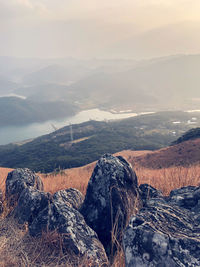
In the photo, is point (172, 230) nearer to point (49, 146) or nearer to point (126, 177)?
point (126, 177)

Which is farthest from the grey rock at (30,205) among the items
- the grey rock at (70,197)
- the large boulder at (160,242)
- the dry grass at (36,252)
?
the large boulder at (160,242)

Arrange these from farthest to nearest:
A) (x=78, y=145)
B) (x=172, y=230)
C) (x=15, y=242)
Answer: (x=78, y=145) < (x=15, y=242) < (x=172, y=230)

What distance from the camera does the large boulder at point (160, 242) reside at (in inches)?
136

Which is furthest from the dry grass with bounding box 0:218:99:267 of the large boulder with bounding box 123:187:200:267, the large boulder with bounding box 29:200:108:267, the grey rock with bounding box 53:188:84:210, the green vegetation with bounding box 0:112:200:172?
the green vegetation with bounding box 0:112:200:172

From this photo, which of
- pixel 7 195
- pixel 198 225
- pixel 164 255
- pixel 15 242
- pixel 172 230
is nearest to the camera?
pixel 164 255

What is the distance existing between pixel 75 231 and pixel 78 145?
485ft

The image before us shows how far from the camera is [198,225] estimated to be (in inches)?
171

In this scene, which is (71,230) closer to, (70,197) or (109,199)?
(109,199)

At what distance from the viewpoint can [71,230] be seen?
5.12m

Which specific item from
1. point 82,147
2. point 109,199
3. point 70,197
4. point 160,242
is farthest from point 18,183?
point 82,147

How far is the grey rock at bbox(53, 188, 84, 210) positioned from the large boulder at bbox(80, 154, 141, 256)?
1.33 ft

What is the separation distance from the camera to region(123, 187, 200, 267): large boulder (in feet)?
11.3

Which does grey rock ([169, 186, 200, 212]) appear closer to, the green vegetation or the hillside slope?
the hillside slope

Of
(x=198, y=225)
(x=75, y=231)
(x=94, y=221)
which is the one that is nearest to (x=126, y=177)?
(x=94, y=221)
